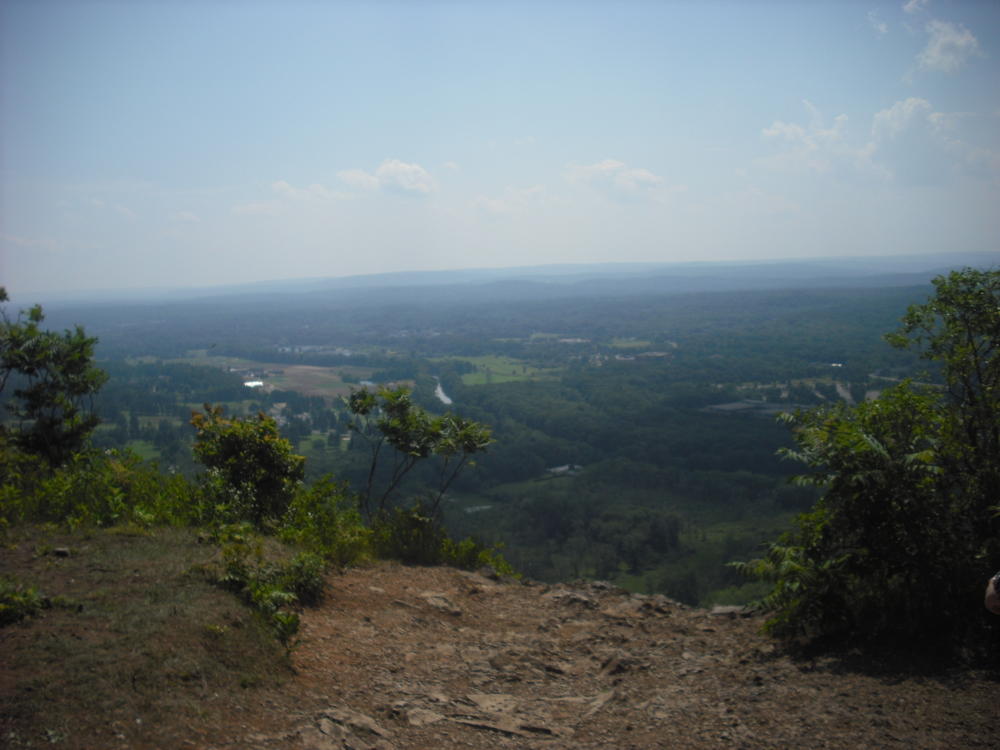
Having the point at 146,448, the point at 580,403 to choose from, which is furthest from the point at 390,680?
the point at 580,403

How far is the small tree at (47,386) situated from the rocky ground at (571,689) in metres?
7.24

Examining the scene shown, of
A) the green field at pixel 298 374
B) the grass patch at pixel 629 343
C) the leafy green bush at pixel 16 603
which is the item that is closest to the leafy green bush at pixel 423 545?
the leafy green bush at pixel 16 603

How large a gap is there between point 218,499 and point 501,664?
4.88 m

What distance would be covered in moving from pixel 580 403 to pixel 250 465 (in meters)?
66.8

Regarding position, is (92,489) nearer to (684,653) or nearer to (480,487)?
(684,653)

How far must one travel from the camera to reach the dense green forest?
3856cm

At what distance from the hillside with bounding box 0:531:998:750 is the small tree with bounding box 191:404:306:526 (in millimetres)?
1254

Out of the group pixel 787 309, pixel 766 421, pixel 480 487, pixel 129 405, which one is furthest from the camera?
pixel 787 309

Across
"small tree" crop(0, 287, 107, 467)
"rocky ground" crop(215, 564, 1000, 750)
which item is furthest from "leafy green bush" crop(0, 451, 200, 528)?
"rocky ground" crop(215, 564, 1000, 750)

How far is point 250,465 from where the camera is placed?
8391 millimetres

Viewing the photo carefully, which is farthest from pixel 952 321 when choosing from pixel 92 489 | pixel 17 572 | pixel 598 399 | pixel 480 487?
pixel 598 399

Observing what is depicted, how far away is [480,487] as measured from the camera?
172 feet

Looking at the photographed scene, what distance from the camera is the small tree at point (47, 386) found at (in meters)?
10.8

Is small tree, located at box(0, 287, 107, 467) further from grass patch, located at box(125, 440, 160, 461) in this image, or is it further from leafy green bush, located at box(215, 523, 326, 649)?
grass patch, located at box(125, 440, 160, 461)
